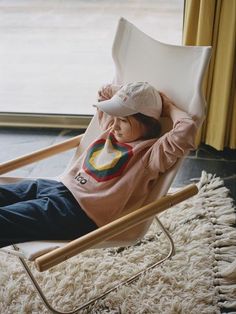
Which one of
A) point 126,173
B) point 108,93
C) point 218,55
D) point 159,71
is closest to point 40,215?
point 126,173

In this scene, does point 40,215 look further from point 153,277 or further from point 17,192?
point 153,277

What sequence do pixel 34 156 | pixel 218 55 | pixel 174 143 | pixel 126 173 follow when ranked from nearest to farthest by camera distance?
1. pixel 174 143
2. pixel 126 173
3. pixel 34 156
4. pixel 218 55

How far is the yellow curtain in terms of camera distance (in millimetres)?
1966

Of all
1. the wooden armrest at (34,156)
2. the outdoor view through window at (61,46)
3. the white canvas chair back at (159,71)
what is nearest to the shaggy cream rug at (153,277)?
the white canvas chair back at (159,71)

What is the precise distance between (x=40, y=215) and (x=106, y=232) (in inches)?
11.0

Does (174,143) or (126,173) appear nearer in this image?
(174,143)

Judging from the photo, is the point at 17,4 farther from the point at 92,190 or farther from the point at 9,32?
the point at 92,190

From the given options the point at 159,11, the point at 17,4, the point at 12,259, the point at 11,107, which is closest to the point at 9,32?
the point at 17,4

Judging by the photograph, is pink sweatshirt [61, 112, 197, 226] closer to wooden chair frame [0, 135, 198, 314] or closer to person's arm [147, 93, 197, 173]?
person's arm [147, 93, 197, 173]

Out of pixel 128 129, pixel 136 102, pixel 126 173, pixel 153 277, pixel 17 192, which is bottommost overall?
pixel 153 277

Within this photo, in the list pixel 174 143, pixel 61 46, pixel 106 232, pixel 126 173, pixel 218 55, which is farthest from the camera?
pixel 61 46

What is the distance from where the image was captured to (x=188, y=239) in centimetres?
179

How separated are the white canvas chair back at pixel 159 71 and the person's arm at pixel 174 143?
0.04m

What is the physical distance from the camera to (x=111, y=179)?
1.49 meters
